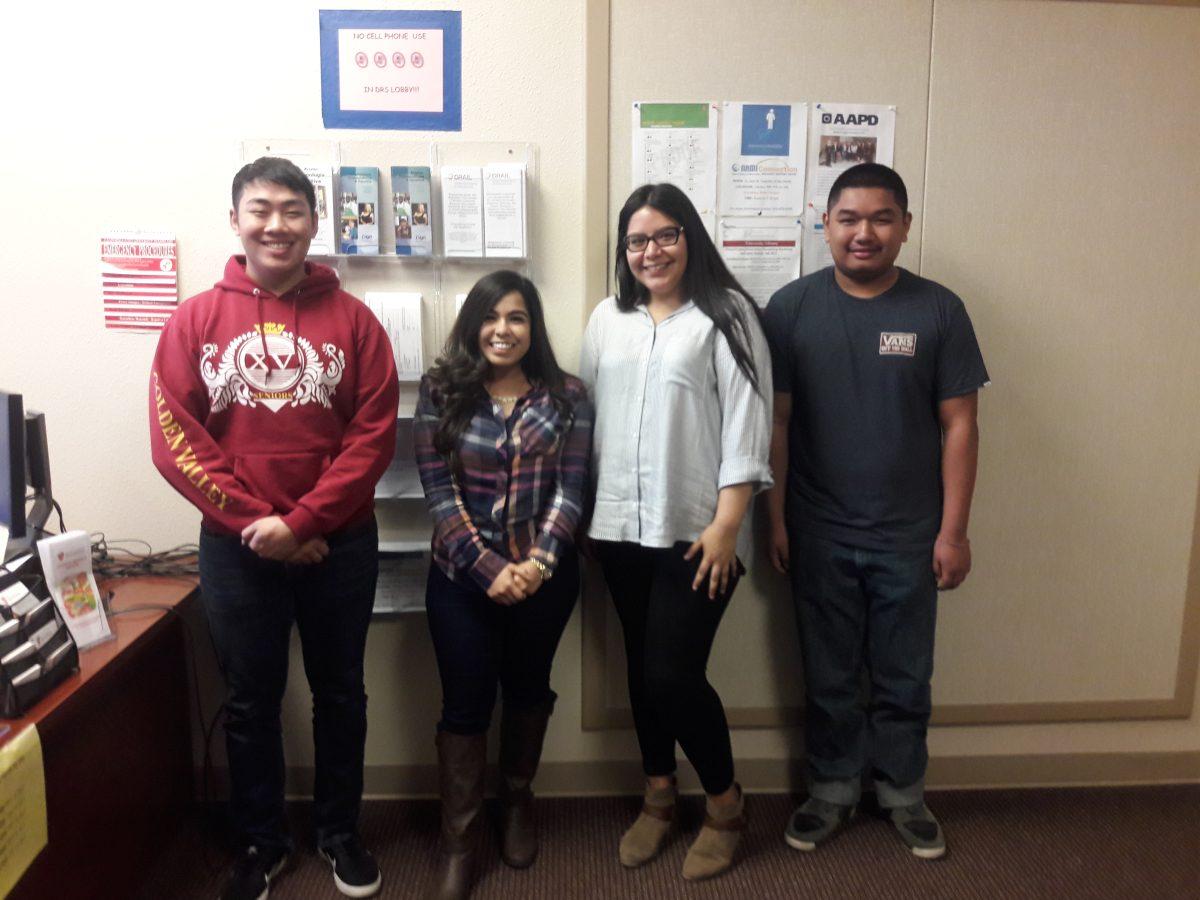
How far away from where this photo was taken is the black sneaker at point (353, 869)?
66.2 inches

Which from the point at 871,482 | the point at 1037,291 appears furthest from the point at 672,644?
the point at 1037,291

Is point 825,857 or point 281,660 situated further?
point 825,857

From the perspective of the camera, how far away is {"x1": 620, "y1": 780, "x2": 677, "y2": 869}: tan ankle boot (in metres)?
1.77

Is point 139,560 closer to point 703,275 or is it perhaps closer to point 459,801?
point 459,801

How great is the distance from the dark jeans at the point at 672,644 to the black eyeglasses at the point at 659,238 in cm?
63

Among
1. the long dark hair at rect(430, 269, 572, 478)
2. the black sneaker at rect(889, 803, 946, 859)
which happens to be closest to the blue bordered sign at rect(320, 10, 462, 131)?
the long dark hair at rect(430, 269, 572, 478)

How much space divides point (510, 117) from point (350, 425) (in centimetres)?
85

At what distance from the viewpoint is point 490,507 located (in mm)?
1601

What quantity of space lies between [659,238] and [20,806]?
150 cm

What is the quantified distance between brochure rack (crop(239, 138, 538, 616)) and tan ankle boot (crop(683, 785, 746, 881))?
881 mm

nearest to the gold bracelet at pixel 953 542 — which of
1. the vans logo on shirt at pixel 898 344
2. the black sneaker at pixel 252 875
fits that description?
the vans logo on shirt at pixel 898 344

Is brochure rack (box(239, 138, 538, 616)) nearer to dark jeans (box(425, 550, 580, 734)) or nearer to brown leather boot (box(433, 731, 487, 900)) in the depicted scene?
dark jeans (box(425, 550, 580, 734))

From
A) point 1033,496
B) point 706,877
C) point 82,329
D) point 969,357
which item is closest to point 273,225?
point 82,329

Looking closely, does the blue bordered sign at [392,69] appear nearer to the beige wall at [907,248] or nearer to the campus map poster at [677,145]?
the beige wall at [907,248]
